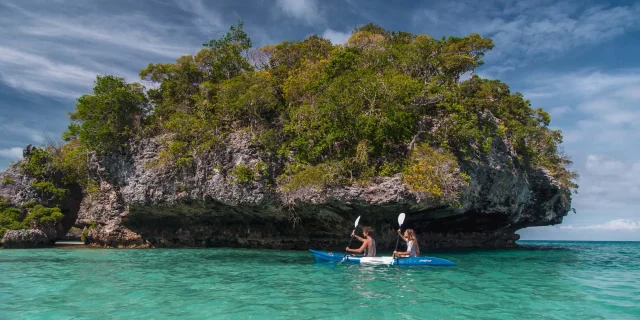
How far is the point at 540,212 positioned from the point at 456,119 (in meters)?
14.2

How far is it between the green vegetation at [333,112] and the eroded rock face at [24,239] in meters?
3.21

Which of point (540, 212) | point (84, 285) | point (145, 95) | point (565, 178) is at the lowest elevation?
point (84, 285)

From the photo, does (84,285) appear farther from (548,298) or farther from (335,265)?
(548,298)

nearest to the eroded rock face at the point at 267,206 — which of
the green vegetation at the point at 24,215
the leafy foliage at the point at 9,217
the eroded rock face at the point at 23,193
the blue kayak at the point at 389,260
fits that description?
the green vegetation at the point at 24,215

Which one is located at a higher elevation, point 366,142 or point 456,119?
point 456,119

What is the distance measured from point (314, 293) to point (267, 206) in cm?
1140

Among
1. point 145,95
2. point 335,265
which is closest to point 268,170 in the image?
point 335,265

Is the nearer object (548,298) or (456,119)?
(548,298)

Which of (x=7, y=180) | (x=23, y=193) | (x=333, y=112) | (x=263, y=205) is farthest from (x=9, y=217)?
(x=333, y=112)

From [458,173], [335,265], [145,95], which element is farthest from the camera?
[145,95]

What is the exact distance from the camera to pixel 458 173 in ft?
55.6

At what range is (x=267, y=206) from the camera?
1939 centimetres

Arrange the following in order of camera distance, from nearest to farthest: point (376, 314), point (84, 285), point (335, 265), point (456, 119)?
point (376, 314)
point (84, 285)
point (335, 265)
point (456, 119)

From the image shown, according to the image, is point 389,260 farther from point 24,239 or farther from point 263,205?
point 24,239
